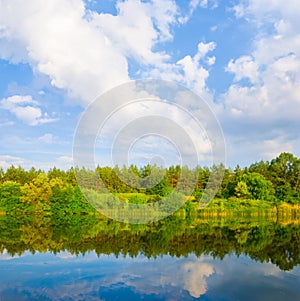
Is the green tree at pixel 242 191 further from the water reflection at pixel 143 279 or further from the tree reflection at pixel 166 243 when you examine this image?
the water reflection at pixel 143 279

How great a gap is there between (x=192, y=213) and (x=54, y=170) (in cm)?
2589

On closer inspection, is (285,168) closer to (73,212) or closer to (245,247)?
(73,212)

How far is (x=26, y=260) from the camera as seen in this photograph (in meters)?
11.9

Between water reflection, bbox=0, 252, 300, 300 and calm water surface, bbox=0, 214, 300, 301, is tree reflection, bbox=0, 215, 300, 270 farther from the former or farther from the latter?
water reflection, bbox=0, 252, 300, 300

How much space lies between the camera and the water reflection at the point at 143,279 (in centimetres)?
798

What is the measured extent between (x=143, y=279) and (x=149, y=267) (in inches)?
52.6

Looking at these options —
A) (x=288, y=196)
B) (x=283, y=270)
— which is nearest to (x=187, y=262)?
(x=283, y=270)

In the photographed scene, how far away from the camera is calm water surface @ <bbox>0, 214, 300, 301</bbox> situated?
816cm

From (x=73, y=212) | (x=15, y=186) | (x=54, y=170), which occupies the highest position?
(x=54, y=170)

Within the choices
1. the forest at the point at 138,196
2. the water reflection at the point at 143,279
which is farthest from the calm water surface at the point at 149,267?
Answer: the forest at the point at 138,196

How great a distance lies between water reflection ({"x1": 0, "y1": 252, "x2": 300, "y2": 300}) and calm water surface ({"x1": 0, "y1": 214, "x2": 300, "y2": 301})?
0.02 m

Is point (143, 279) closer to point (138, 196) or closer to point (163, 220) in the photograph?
point (163, 220)

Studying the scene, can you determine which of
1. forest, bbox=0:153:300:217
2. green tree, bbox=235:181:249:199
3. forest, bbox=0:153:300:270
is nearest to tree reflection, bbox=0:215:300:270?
forest, bbox=0:153:300:270

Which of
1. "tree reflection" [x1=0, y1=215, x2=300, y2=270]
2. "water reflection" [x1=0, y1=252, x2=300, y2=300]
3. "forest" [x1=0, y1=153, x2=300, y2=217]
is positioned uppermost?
"forest" [x1=0, y1=153, x2=300, y2=217]
